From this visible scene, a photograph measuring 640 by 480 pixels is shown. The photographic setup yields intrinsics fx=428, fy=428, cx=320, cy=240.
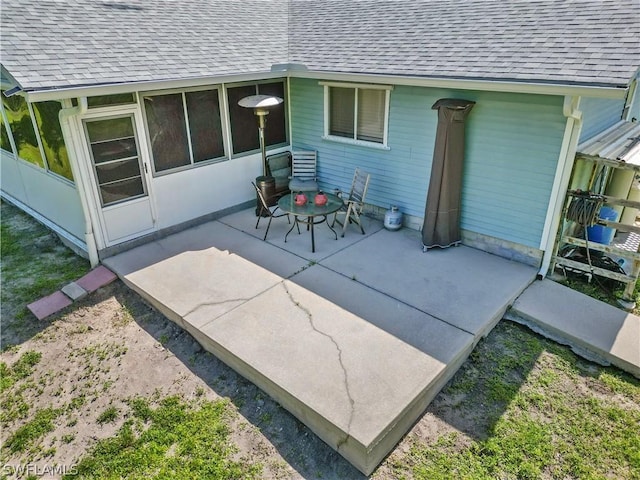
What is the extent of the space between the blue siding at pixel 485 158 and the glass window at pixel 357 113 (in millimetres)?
192

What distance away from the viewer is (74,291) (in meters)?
6.05

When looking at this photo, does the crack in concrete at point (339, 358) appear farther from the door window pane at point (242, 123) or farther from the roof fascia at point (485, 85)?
the roof fascia at point (485, 85)

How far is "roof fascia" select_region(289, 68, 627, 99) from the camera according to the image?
485 cm

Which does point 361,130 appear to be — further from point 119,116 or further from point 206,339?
point 206,339

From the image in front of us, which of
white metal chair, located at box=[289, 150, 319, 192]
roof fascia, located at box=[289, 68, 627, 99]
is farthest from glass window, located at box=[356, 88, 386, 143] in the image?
white metal chair, located at box=[289, 150, 319, 192]

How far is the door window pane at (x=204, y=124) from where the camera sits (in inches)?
285

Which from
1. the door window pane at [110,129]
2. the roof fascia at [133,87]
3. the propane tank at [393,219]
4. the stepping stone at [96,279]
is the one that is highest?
the roof fascia at [133,87]

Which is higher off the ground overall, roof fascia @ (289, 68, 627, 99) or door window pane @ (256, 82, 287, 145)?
roof fascia @ (289, 68, 627, 99)

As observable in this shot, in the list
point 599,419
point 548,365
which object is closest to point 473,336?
point 548,365

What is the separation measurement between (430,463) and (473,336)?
1637 millimetres

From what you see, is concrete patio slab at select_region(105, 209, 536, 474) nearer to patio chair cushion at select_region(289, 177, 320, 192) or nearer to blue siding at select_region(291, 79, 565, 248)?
blue siding at select_region(291, 79, 565, 248)

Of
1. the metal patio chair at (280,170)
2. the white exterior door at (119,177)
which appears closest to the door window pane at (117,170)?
the white exterior door at (119,177)

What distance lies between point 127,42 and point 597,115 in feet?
24.4

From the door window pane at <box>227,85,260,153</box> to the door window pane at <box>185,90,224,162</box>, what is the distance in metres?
0.29
